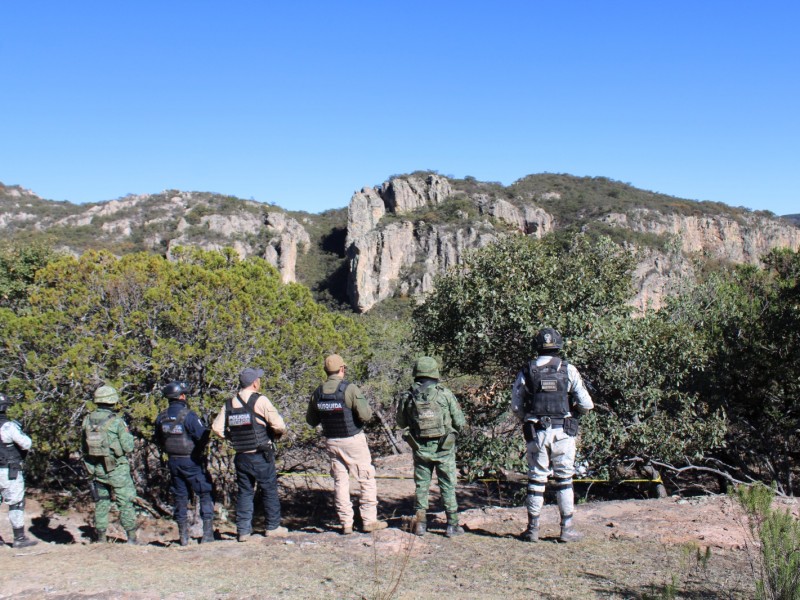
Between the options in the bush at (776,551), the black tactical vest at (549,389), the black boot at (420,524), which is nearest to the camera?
the bush at (776,551)

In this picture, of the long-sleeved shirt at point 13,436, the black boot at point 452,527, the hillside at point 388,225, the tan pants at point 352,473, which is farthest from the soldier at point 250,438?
the hillside at point 388,225

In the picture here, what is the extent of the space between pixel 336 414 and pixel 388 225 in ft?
226

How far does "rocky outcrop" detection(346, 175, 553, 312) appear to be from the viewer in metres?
70.1

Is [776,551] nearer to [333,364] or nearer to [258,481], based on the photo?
[333,364]

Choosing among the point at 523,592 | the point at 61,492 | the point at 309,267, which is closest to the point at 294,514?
the point at 61,492

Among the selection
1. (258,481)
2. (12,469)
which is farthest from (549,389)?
(12,469)

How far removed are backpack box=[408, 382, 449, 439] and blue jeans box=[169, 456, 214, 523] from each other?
95.0 inches

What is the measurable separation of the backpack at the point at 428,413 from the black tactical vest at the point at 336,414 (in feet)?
2.34

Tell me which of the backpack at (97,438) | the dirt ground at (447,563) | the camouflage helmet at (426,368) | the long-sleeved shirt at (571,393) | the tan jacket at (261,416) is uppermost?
the camouflage helmet at (426,368)

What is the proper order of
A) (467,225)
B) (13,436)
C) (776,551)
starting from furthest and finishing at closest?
1. (467,225)
2. (13,436)
3. (776,551)

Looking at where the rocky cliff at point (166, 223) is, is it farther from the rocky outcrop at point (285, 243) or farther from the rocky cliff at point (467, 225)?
the rocky cliff at point (467, 225)

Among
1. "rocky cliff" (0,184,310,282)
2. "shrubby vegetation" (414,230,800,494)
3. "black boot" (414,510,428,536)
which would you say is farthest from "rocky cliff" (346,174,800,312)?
"black boot" (414,510,428,536)

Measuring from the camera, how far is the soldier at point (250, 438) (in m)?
5.96

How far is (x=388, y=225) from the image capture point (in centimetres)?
7406
